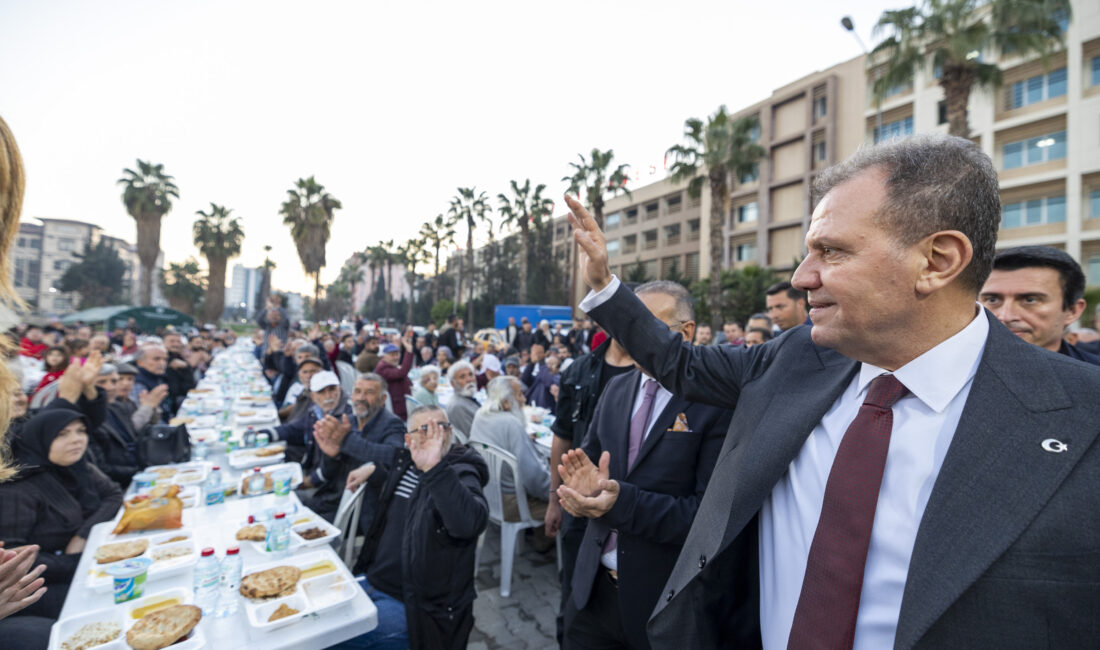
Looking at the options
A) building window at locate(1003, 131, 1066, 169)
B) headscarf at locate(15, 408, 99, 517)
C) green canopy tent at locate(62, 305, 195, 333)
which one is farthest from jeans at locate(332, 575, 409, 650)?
building window at locate(1003, 131, 1066, 169)

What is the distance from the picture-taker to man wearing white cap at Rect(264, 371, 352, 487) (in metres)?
4.64

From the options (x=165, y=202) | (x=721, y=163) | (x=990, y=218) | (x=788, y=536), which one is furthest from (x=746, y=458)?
(x=165, y=202)

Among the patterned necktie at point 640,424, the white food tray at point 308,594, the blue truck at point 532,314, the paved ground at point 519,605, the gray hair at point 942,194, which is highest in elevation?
the blue truck at point 532,314

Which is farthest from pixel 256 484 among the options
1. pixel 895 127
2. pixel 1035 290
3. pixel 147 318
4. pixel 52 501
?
pixel 895 127

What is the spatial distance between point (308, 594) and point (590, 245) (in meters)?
2.22

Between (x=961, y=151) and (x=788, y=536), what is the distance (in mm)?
1028

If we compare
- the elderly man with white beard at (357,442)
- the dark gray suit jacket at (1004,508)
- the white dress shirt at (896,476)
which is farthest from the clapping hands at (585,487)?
the elderly man with white beard at (357,442)

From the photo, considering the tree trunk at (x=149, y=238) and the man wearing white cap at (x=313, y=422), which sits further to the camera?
the tree trunk at (x=149, y=238)

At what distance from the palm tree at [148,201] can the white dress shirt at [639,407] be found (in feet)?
119

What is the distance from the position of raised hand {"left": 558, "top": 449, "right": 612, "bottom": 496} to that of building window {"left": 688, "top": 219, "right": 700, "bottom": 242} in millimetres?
36849

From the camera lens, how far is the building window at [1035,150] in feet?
63.8

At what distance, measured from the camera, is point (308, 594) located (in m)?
2.34

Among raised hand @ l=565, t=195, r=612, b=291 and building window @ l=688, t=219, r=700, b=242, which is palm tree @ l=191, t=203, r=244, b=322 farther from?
raised hand @ l=565, t=195, r=612, b=291

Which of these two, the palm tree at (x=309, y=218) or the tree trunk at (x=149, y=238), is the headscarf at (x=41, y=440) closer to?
the palm tree at (x=309, y=218)
